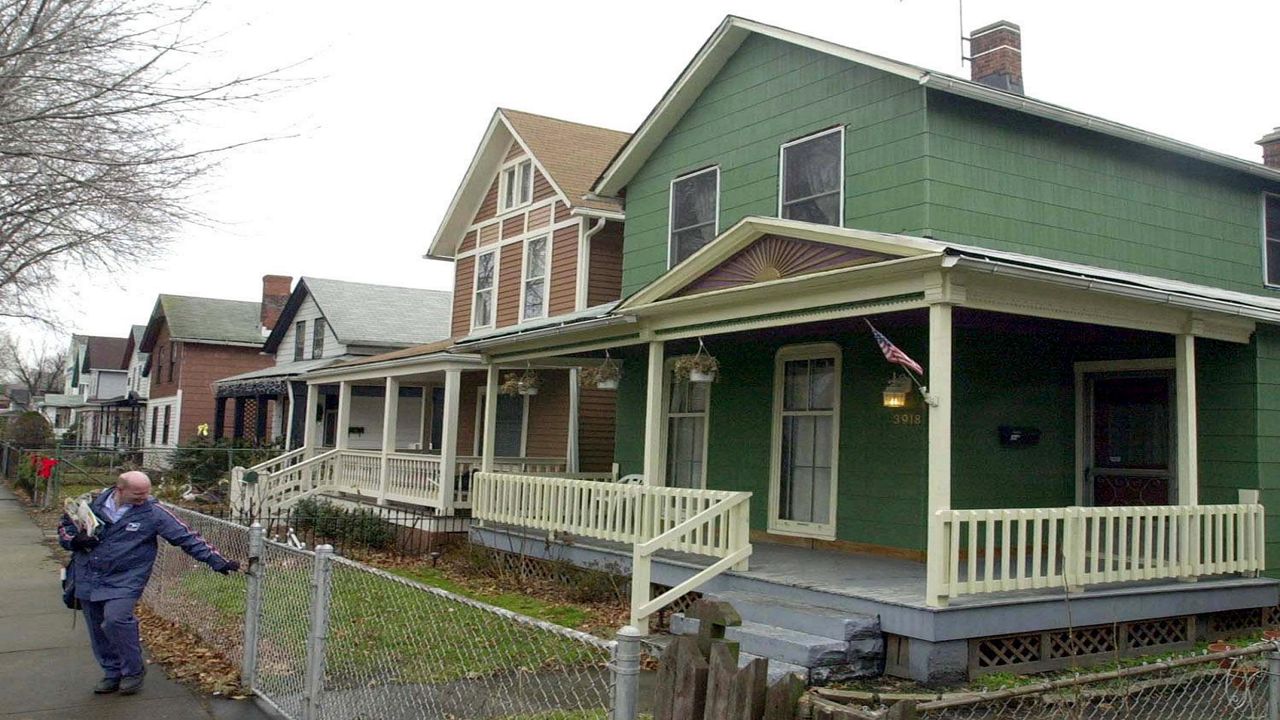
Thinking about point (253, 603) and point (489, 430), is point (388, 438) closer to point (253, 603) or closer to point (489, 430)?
point (489, 430)

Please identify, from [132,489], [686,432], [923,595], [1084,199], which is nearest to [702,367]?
[686,432]

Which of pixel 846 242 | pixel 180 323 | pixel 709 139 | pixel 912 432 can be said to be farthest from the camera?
pixel 180 323

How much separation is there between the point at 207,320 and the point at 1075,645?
36918mm

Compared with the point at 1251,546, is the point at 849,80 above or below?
above

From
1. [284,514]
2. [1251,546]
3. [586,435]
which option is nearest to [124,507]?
[1251,546]

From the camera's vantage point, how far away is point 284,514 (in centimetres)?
1977

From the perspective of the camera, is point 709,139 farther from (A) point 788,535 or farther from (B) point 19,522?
(B) point 19,522

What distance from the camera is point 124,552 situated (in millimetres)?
7227

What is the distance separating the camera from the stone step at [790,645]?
7.88 m

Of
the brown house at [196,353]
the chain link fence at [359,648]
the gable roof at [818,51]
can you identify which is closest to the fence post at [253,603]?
the chain link fence at [359,648]

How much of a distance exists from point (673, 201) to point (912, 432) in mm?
5505

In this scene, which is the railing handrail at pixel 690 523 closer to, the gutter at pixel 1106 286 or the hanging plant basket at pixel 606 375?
the gutter at pixel 1106 286

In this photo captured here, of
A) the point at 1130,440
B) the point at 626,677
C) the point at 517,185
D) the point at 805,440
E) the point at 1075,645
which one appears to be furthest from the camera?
the point at 517,185

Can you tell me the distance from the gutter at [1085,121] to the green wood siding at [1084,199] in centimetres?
22
